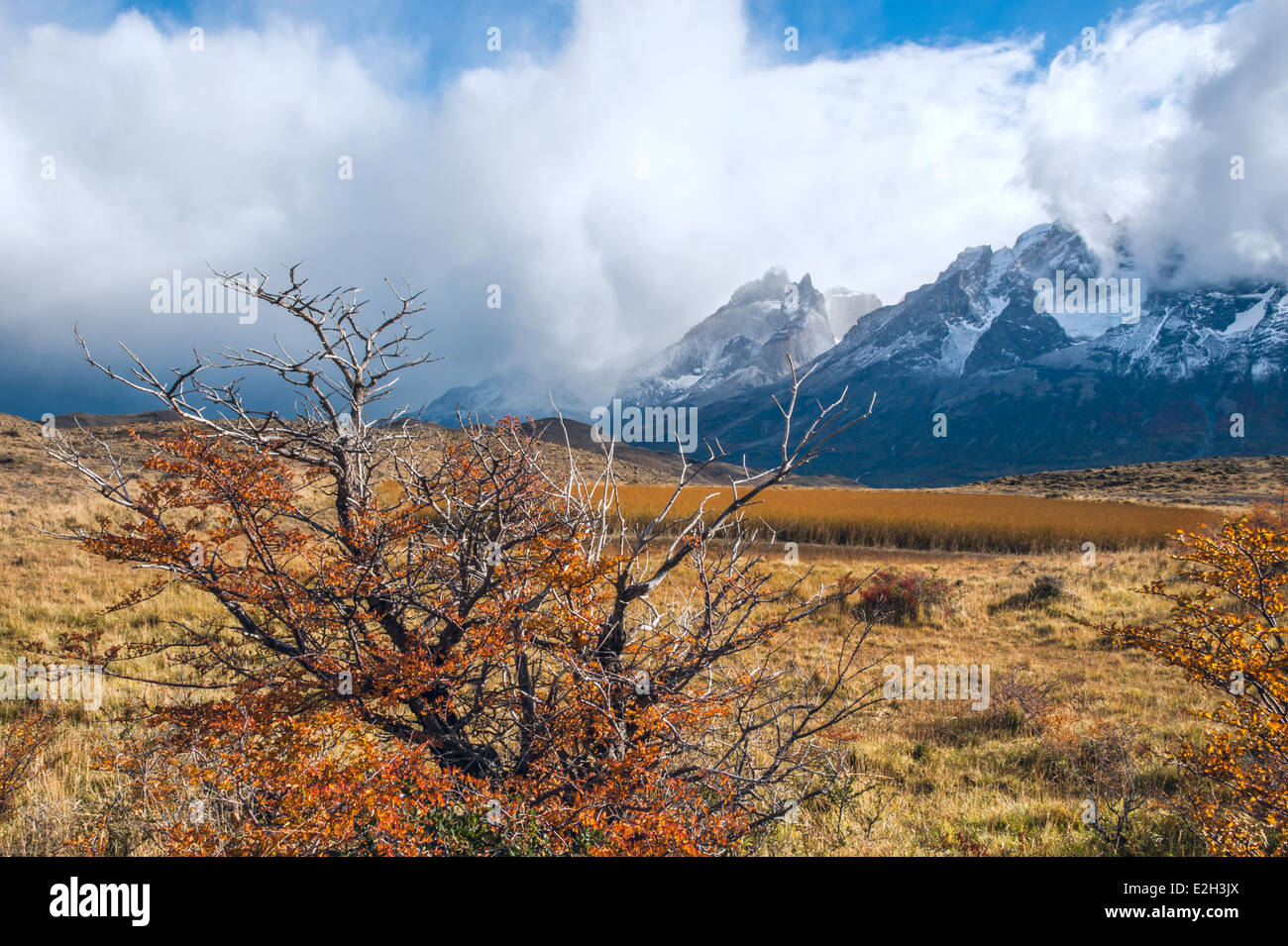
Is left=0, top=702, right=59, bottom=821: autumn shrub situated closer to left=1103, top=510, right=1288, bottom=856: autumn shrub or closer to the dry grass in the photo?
left=1103, top=510, right=1288, bottom=856: autumn shrub

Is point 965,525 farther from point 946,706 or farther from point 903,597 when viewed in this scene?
point 946,706

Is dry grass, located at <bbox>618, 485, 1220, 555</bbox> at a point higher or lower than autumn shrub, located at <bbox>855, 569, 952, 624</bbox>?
higher

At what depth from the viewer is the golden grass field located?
504cm

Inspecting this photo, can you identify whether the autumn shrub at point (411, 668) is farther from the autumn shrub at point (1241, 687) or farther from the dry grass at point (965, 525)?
the dry grass at point (965, 525)

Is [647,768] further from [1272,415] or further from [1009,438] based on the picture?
[1272,415]

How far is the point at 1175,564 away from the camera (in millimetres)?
17719

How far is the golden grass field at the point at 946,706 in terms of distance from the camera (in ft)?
16.5

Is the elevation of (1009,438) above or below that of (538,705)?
above

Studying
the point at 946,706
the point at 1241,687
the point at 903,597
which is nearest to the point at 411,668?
the point at 1241,687

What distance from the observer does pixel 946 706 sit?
29.7 feet

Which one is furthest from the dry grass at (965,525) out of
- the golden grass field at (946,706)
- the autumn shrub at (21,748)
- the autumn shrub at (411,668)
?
the autumn shrub at (411,668)

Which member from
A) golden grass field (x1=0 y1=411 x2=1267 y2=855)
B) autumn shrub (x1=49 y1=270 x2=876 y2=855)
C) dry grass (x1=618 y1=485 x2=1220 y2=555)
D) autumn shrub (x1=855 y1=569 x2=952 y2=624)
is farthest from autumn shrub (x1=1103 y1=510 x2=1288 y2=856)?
dry grass (x1=618 y1=485 x2=1220 y2=555)

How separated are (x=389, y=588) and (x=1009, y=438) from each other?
221879 millimetres
